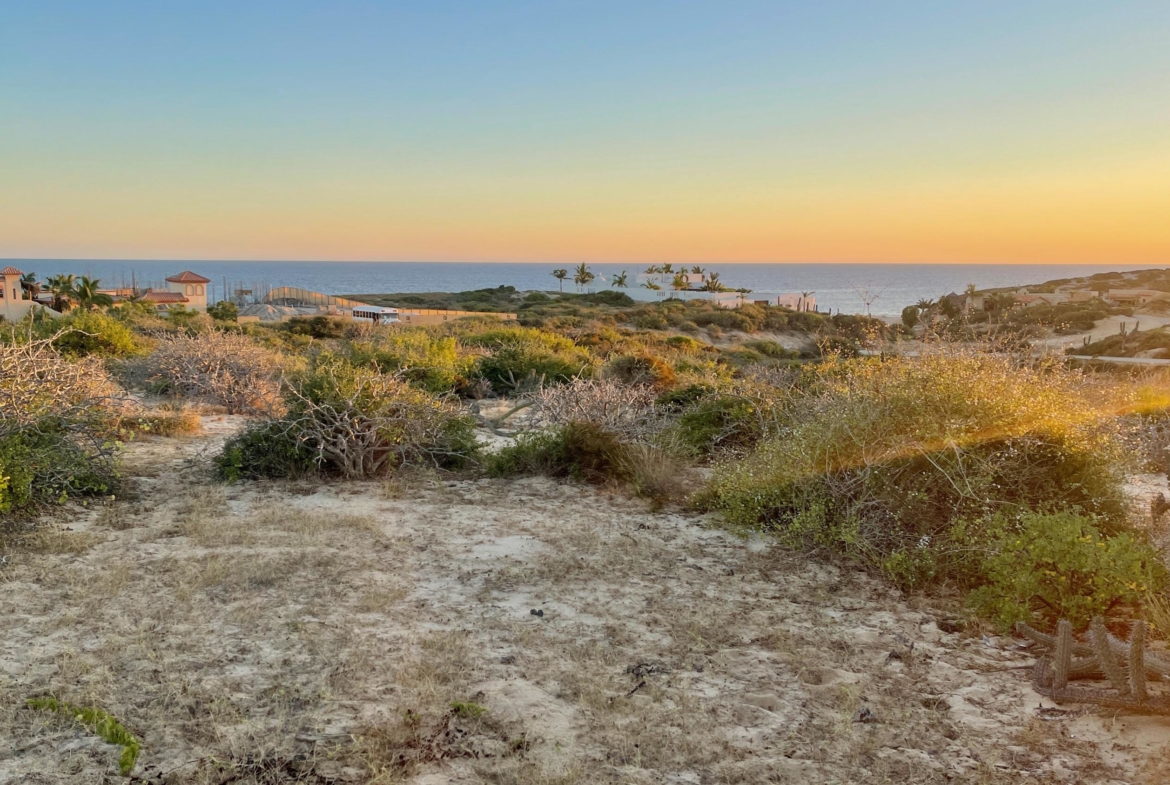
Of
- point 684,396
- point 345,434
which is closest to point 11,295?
point 684,396

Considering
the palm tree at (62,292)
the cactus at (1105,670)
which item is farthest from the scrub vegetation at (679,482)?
the palm tree at (62,292)

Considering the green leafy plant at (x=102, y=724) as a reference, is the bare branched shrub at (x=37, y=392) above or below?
above

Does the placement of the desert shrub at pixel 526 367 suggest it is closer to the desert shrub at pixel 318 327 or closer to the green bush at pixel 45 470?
the green bush at pixel 45 470

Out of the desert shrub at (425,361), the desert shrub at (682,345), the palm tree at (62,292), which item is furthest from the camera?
the palm tree at (62,292)

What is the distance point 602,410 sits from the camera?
28.0 ft

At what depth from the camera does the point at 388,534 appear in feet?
19.3

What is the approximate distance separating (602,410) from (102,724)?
5.97 metres

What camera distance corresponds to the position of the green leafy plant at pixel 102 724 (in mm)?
2895

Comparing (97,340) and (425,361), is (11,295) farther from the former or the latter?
(425,361)

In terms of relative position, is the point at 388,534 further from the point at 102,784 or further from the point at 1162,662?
the point at 1162,662

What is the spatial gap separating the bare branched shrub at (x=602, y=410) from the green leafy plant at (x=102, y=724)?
5.41 m

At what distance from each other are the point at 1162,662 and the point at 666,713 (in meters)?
2.08

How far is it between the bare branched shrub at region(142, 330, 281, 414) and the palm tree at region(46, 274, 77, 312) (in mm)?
34372

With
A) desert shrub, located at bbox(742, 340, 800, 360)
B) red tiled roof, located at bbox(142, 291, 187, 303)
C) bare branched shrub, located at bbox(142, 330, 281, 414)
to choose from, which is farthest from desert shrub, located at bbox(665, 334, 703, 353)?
red tiled roof, located at bbox(142, 291, 187, 303)
